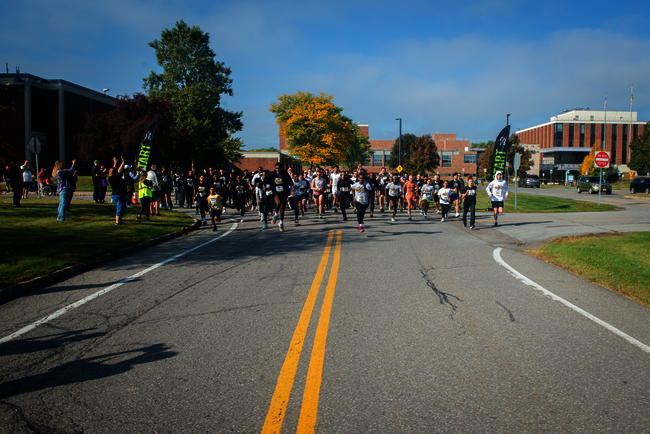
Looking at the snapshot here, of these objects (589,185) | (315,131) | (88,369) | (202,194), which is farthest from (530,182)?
(88,369)

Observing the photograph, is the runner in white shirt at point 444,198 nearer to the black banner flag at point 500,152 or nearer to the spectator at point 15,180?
the black banner flag at point 500,152

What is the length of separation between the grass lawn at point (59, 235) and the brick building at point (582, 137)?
92794 mm

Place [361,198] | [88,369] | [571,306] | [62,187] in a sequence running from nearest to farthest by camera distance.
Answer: [88,369]
[571,306]
[62,187]
[361,198]

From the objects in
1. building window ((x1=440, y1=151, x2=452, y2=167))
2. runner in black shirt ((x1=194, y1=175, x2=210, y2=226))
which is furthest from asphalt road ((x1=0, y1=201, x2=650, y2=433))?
building window ((x1=440, y1=151, x2=452, y2=167))

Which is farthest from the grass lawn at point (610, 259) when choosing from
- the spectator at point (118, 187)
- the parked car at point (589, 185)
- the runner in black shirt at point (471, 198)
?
the parked car at point (589, 185)

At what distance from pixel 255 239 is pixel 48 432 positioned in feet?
30.0

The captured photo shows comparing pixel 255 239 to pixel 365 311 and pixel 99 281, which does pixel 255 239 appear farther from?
pixel 365 311

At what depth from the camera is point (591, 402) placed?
3186 mm

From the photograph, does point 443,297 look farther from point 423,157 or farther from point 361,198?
point 423,157

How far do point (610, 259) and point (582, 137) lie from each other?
9726 cm

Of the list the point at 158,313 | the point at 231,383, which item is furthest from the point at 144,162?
the point at 231,383

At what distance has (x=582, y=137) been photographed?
91625 mm

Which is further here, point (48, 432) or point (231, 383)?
point (231, 383)

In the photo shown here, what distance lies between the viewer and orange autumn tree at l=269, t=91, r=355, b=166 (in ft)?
186
